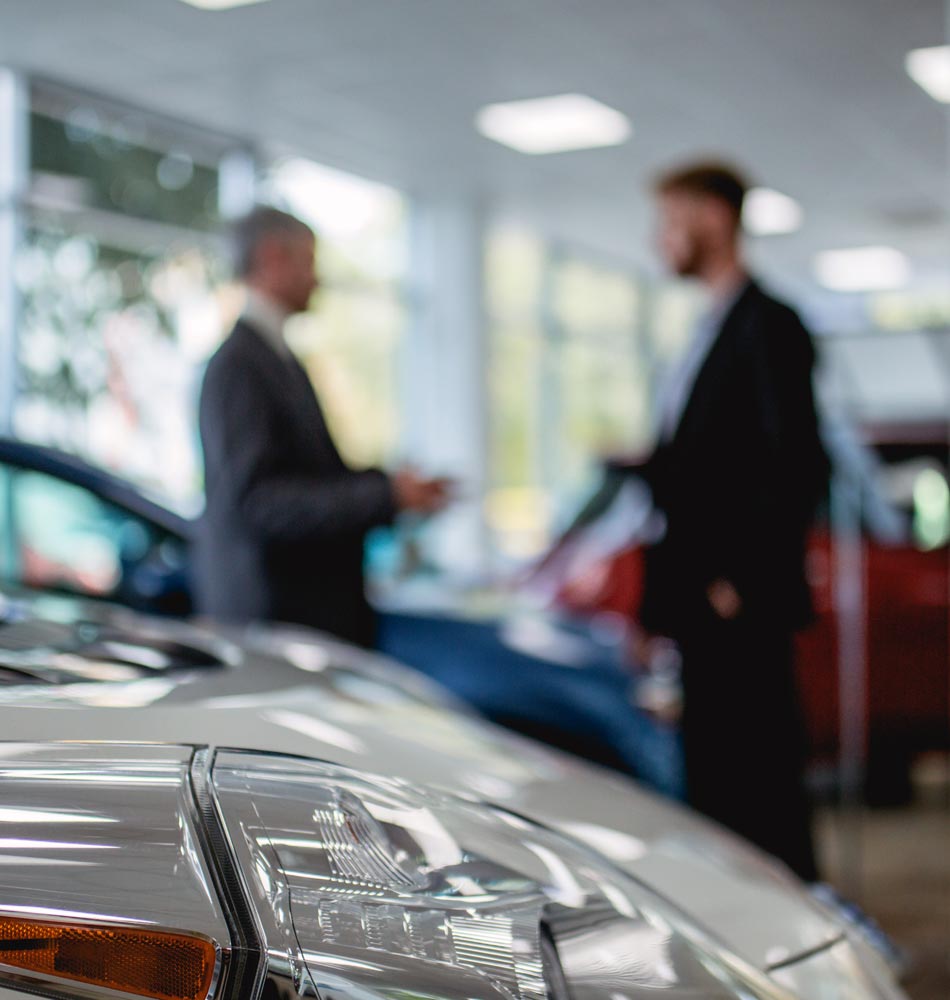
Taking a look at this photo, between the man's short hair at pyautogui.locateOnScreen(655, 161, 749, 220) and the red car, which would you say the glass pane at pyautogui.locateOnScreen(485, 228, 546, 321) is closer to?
the red car

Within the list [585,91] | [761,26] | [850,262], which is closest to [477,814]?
[761,26]

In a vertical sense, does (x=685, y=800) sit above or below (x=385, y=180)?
below

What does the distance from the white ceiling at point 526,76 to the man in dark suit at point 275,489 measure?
13.8 feet

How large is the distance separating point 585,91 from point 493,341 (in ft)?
13.0

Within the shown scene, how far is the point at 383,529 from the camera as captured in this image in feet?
8.25

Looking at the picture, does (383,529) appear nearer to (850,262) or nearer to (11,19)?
(11,19)

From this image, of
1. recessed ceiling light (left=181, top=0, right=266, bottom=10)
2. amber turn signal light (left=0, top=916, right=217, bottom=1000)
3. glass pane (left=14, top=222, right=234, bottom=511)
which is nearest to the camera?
amber turn signal light (left=0, top=916, right=217, bottom=1000)

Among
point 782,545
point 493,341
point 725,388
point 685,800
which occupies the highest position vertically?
point 493,341

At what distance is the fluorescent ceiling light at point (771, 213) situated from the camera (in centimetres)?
1059

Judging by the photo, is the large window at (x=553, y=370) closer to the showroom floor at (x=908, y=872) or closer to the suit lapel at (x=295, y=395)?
Result: the showroom floor at (x=908, y=872)

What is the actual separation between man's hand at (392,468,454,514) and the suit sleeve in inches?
0.8

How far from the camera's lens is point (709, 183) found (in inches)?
103

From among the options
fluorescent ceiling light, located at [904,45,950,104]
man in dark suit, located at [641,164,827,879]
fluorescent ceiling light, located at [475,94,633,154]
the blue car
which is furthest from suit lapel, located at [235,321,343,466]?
fluorescent ceiling light, located at [475,94,633,154]

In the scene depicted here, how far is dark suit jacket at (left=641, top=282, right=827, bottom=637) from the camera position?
97.6 inches
